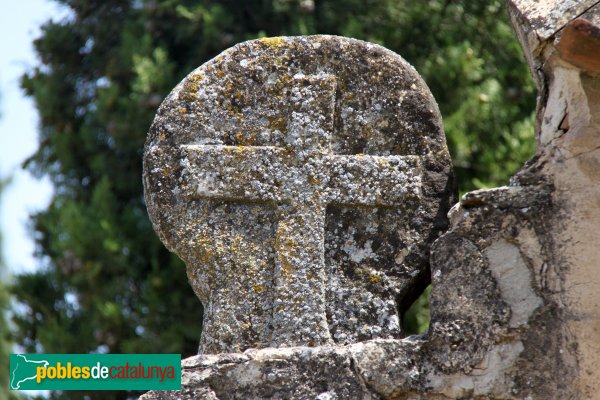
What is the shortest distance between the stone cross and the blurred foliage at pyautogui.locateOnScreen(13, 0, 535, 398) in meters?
2.68

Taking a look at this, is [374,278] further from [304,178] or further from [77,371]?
[77,371]

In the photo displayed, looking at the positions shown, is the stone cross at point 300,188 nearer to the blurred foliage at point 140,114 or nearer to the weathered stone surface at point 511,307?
→ the weathered stone surface at point 511,307

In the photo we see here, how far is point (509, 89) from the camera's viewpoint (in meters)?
A: 6.53

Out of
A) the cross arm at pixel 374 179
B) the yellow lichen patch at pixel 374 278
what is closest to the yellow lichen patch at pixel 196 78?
the cross arm at pixel 374 179

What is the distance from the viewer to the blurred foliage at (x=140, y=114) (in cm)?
617

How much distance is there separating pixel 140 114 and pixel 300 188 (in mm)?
3302

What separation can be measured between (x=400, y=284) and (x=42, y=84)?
4.27m

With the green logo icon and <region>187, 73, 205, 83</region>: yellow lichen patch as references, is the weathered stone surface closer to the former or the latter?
the green logo icon

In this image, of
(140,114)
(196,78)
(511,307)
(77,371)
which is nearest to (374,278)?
(511,307)

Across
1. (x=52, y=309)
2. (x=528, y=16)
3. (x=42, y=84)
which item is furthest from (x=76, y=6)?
(x=528, y=16)

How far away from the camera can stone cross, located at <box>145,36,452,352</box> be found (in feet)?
10.8

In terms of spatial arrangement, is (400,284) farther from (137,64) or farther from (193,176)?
(137,64)

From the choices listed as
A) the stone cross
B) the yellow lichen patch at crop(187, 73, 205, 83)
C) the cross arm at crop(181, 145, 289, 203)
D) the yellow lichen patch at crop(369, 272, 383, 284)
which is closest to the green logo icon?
the stone cross

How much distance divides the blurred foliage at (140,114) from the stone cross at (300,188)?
268 centimetres
